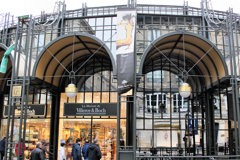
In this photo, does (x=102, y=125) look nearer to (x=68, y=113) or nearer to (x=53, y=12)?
(x=68, y=113)

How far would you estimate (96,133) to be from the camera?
57.2 feet

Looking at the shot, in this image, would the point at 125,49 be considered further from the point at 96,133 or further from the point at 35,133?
the point at 35,133

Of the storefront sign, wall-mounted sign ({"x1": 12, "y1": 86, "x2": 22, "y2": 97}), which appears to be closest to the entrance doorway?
the storefront sign

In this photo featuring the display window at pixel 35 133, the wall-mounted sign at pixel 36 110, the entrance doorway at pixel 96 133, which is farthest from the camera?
the display window at pixel 35 133

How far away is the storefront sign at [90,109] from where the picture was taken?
1597 centimetres

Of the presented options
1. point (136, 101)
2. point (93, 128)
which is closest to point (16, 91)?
point (93, 128)

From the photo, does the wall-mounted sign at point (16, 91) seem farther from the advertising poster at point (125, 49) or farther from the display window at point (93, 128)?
the display window at point (93, 128)

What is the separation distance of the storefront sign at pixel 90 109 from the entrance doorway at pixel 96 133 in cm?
124

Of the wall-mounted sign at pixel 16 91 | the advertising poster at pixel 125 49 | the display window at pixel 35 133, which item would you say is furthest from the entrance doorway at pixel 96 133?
the advertising poster at pixel 125 49

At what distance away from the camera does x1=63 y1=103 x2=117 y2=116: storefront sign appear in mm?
15972

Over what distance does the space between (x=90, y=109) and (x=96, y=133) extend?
7.66 feet

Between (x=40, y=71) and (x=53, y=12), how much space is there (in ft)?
21.0

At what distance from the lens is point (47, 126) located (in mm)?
17656

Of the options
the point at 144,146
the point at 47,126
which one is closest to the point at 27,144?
the point at 47,126
